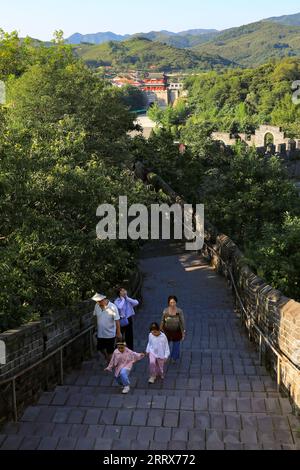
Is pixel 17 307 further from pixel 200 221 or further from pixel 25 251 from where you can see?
pixel 200 221

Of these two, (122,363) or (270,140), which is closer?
(122,363)

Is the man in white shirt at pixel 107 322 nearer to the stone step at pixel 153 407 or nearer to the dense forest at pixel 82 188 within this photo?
the dense forest at pixel 82 188

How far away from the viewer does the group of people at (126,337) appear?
774cm

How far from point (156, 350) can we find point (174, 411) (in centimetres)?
124

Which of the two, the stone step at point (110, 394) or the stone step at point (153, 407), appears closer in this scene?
the stone step at point (153, 407)

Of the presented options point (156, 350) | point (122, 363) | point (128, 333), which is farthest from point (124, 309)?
point (122, 363)

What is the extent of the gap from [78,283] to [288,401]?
398 centimetres

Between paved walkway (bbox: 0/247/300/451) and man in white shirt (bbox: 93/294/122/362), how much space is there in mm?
485

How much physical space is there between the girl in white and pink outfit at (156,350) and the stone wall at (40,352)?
136 centimetres

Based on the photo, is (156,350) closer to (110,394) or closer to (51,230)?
(110,394)

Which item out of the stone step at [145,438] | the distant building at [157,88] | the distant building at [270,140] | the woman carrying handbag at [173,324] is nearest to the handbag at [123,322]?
the woman carrying handbag at [173,324]

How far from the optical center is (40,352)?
7.77 metres

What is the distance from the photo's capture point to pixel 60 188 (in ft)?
33.7
